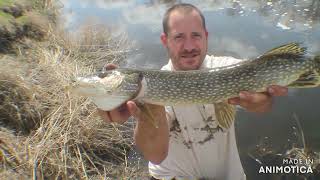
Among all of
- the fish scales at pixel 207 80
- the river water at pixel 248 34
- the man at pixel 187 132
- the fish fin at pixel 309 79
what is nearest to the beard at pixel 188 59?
the man at pixel 187 132

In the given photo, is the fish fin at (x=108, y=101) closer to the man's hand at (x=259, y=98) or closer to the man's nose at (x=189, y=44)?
the man's nose at (x=189, y=44)

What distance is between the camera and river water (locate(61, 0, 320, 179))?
5.45 metres

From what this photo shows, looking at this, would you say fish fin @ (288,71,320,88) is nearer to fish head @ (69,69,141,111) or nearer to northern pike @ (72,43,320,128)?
northern pike @ (72,43,320,128)


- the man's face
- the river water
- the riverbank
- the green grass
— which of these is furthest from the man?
the green grass

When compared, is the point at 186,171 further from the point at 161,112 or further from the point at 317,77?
the point at 317,77

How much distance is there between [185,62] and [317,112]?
3.65m

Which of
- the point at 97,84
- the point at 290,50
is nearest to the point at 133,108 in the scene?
the point at 97,84

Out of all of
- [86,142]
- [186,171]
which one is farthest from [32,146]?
[186,171]

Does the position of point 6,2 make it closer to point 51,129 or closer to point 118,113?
point 51,129

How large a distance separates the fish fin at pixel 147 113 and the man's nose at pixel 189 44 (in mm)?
499

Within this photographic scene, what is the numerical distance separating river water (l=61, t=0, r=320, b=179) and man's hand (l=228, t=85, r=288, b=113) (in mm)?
2537

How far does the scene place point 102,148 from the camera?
16.1 feet

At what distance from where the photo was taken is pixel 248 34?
8031 mm

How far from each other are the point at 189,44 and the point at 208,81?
0.35 meters
